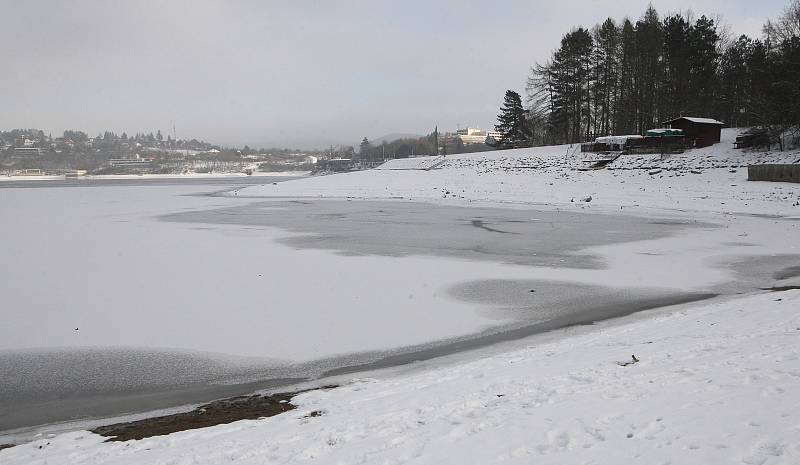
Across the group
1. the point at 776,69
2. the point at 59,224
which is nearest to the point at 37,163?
the point at 59,224

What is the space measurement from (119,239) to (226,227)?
14.0 feet

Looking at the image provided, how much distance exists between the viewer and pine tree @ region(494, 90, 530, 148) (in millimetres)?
83562

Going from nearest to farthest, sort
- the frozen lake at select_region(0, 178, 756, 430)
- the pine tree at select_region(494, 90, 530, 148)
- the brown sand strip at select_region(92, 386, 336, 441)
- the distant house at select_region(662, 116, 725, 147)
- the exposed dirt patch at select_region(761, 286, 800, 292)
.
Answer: the brown sand strip at select_region(92, 386, 336, 441)
the frozen lake at select_region(0, 178, 756, 430)
the exposed dirt patch at select_region(761, 286, 800, 292)
the distant house at select_region(662, 116, 725, 147)
the pine tree at select_region(494, 90, 530, 148)

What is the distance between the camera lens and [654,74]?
57812 mm

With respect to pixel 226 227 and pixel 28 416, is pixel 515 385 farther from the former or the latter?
pixel 226 227

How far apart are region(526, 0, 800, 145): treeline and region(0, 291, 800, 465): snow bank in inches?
1795

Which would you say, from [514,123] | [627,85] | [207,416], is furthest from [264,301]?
[514,123]

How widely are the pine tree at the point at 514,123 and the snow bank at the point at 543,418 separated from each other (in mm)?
79787

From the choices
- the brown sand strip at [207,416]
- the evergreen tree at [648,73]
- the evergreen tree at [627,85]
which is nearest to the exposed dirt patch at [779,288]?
the brown sand strip at [207,416]

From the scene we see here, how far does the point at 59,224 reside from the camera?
79.5 ft

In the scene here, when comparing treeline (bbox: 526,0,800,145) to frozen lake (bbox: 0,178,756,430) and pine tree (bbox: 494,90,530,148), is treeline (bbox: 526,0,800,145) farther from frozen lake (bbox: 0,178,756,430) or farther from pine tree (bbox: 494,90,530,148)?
frozen lake (bbox: 0,178,756,430)

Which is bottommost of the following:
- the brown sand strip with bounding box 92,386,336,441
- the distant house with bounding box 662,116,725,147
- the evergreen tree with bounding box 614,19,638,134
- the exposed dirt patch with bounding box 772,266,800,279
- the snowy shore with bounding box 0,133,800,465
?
the brown sand strip with bounding box 92,386,336,441

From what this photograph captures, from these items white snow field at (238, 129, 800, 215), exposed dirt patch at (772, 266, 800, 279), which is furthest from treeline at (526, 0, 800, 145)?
exposed dirt patch at (772, 266, 800, 279)

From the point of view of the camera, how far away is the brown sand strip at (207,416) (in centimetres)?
527
